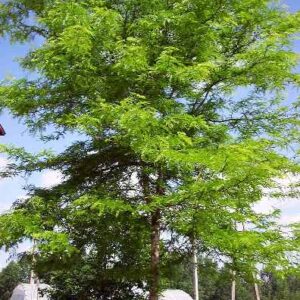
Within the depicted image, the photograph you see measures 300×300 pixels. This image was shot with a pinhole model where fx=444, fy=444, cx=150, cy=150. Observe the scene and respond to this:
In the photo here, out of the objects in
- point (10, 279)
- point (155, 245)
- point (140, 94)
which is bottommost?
point (155, 245)

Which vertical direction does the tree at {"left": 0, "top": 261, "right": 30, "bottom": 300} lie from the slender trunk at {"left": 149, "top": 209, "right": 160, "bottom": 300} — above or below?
above

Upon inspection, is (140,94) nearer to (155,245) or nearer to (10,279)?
(155,245)

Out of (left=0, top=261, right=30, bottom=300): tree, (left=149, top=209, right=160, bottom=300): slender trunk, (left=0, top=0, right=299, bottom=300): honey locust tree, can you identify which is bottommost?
(left=149, top=209, right=160, bottom=300): slender trunk

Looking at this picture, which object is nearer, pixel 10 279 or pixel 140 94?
pixel 140 94

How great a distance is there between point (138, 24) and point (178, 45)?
0.98 m

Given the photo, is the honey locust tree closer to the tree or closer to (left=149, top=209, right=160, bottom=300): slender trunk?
(left=149, top=209, right=160, bottom=300): slender trunk

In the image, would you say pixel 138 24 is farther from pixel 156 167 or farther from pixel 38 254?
pixel 38 254

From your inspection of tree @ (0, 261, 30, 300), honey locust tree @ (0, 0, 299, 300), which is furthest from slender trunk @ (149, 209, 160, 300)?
tree @ (0, 261, 30, 300)

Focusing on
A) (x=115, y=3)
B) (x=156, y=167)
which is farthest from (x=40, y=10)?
(x=156, y=167)

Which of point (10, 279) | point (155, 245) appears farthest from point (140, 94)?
point (10, 279)

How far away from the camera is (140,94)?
930 centimetres

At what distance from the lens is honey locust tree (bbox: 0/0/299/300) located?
316 inches

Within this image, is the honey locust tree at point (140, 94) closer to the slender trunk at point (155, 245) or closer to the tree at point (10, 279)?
the slender trunk at point (155, 245)

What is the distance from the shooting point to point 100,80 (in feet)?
29.7
